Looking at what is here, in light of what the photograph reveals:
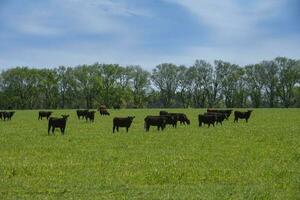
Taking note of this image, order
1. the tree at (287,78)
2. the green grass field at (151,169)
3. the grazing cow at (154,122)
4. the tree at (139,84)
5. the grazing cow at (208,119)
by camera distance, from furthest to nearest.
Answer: the tree at (139,84), the tree at (287,78), the grazing cow at (208,119), the grazing cow at (154,122), the green grass field at (151,169)

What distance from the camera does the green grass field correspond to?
37.2ft

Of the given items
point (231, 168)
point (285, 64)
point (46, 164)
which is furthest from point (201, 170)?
point (285, 64)

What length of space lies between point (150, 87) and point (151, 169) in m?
116

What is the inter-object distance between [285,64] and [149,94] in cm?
3713

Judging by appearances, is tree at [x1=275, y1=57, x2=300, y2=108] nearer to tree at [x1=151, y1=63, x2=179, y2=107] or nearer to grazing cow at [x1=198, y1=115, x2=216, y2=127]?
tree at [x1=151, y1=63, x2=179, y2=107]

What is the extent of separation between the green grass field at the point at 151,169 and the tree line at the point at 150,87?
327 ft

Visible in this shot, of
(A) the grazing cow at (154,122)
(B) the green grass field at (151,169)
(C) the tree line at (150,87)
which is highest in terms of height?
(C) the tree line at (150,87)

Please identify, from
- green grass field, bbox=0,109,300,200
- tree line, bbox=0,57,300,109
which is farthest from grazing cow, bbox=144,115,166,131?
tree line, bbox=0,57,300,109

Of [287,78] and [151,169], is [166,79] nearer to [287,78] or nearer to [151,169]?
[287,78]

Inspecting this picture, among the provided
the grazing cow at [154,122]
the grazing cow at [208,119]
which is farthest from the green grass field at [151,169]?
the grazing cow at [208,119]

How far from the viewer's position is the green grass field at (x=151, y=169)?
37.2ft

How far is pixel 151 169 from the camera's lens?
47.8 feet

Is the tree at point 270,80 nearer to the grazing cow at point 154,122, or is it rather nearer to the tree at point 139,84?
the tree at point 139,84

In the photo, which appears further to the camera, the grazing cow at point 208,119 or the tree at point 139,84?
the tree at point 139,84
